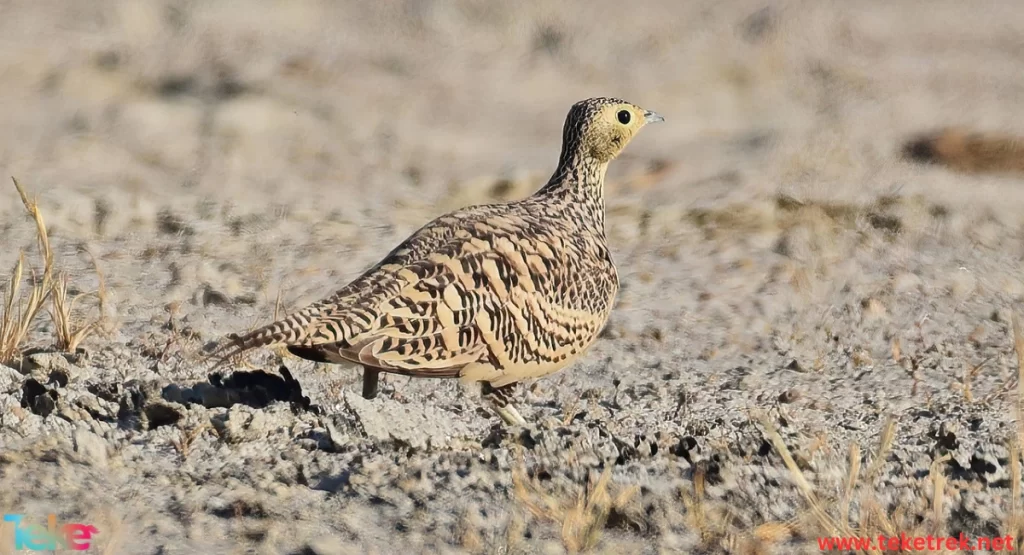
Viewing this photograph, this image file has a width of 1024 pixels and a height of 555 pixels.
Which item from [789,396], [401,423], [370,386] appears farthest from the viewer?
[789,396]

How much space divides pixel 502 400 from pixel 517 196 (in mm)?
3094

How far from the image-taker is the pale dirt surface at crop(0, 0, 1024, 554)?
10.7ft

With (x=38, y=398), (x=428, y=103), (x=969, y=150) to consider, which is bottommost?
(x=38, y=398)

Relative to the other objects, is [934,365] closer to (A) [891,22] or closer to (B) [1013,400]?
(B) [1013,400]

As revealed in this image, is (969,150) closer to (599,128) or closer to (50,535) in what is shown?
(599,128)

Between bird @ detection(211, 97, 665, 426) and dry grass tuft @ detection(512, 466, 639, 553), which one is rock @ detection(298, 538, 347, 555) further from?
bird @ detection(211, 97, 665, 426)

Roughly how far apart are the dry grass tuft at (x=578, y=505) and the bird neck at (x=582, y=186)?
148cm

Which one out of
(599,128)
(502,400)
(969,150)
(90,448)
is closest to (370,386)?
(502,400)

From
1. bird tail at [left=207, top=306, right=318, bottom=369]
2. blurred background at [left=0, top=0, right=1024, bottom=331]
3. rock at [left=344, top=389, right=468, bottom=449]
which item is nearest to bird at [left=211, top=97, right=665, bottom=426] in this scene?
bird tail at [left=207, top=306, right=318, bottom=369]

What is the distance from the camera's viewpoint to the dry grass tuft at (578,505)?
9.90ft

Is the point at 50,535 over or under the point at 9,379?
under

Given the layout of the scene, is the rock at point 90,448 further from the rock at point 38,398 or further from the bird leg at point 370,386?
the bird leg at point 370,386

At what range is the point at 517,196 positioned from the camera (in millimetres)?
7125

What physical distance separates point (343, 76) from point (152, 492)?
525 centimetres
